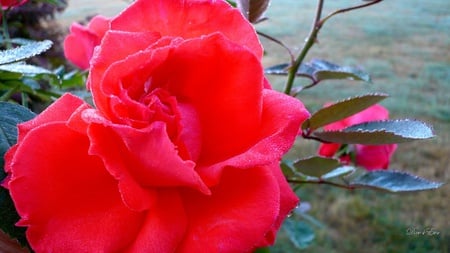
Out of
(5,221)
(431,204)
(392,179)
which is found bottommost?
(431,204)

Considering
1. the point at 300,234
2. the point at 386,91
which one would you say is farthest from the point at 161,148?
the point at 386,91

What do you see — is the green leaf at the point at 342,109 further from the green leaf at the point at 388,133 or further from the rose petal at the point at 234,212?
the rose petal at the point at 234,212

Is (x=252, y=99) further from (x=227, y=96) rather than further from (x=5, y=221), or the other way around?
(x=5, y=221)

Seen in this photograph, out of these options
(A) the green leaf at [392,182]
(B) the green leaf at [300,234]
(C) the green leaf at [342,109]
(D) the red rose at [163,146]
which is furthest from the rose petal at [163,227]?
(B) the green leaf at [300,234]

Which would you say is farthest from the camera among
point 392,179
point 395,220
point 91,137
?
point 395,220

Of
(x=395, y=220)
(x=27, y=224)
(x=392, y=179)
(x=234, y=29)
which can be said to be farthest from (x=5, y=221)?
(x=395, y=220)

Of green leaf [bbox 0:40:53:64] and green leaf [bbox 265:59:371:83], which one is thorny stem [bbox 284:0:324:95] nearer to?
green leaf [bbox 265:59:371:83]

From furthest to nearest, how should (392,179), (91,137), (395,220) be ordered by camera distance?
(395,220) → (392,179) → (91,137)

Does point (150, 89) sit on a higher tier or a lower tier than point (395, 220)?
higher
